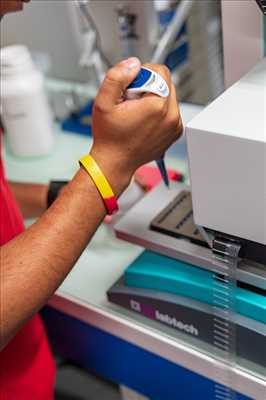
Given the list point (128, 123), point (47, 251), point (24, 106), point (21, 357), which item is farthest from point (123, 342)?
point (24, 106)

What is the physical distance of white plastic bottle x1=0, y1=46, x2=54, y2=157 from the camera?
4.03 feet

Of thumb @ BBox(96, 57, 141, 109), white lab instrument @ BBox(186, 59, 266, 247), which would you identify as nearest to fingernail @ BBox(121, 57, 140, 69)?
thumb @ BBox(96, 57, 141, 109)

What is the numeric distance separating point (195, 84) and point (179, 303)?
0.67 m

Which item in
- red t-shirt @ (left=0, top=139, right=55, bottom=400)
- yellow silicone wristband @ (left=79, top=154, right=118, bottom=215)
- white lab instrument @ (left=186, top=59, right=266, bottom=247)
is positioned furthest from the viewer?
red t-shirt @ (left=0, top=139, right=55, bottom=400)

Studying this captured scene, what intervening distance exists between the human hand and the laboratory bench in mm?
280

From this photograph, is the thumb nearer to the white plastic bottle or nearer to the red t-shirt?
the red t-shirt

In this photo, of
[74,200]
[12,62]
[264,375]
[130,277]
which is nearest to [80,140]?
[12,62]

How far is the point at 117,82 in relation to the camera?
2.15 ft

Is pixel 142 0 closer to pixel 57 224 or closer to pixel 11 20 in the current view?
pixel 11 20

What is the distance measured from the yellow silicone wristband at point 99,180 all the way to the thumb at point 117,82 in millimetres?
76

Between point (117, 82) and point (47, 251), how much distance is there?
8.9 inches

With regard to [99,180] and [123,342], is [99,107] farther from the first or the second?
[123,342]

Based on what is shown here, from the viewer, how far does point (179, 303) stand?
793 millimetres

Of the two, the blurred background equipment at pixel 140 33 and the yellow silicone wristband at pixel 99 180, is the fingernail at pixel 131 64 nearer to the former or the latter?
the yellow silicone wristband at pixel 99 180
